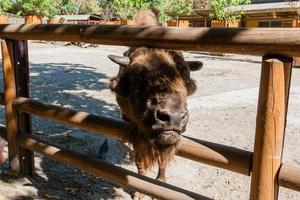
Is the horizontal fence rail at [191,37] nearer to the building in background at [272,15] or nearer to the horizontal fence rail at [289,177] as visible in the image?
the horizontal fence rail at [289,177]

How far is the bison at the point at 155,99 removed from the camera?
262 centimetres

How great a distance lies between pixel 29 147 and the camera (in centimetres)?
432

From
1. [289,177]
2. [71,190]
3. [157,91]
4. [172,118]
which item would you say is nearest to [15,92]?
[71,190]

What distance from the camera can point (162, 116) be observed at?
2.62 meters

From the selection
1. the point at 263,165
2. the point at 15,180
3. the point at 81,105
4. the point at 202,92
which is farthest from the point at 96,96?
the point at 263,165

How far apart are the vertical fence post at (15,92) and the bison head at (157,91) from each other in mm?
1470

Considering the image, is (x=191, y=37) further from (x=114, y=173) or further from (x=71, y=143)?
(x=71, y=143)

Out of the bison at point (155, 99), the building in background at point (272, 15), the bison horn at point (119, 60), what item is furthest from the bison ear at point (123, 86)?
the building in background at point (272, 15)

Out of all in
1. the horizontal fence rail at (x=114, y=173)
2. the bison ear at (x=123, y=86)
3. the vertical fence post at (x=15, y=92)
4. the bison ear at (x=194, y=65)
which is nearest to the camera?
the horizontal fence rail at (x=114, y=173)

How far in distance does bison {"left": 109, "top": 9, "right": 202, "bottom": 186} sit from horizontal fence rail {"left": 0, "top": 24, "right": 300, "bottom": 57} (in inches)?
8.4

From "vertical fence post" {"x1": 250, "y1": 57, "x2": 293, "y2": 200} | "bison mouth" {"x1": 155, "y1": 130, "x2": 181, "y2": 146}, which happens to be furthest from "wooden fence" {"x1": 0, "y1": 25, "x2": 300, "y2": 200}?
"bison mouth" {"x1": 155, "y1": 130, "x2": 181, "y2": 146}

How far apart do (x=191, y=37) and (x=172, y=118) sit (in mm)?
539

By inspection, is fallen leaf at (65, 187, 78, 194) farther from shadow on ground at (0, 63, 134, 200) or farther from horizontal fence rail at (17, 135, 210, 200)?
horizontal fence rail at (17, 135, 210, 200)

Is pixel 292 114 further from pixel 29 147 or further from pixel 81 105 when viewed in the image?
pixel 29 147
